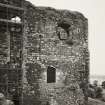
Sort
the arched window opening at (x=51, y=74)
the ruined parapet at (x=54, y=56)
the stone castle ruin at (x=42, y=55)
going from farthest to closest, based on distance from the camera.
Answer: the arched window opening at (x=51, y=74), the ruined parapet at (x=54, y=56), the stone castle ruin at (x=42, y=55)

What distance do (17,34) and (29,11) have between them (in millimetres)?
1351

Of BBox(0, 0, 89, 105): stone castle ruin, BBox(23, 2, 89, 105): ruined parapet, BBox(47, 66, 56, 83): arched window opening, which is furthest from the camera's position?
BBox(47, 66, 56, 83): arched window opening

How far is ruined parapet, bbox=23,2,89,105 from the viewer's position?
12.8 meters

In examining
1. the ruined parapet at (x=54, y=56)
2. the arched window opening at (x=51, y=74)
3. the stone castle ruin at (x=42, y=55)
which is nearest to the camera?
the stone castle ruin at (x=42, y=55)

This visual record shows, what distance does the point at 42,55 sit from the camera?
1325 cm

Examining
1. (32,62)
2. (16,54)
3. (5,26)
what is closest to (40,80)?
(32,62)

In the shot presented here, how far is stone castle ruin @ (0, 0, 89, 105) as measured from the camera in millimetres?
12094

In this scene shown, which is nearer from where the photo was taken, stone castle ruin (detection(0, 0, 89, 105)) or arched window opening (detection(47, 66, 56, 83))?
stone castle ruin (detection(0, 0, 89, 105))

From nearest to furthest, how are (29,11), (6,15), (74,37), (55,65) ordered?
(6,15) < (29,11) < (55,65) < (74,37)

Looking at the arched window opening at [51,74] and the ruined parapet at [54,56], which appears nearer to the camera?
the ruined parapet at [54,56]

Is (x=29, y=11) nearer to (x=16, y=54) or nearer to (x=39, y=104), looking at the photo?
(x=16, y=54)

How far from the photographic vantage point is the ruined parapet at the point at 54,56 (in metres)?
12.8

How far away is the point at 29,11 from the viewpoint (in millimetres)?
12781

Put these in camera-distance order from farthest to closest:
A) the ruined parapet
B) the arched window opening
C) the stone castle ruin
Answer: the arched window opening → the ruined parapet → the stone castle ruin
